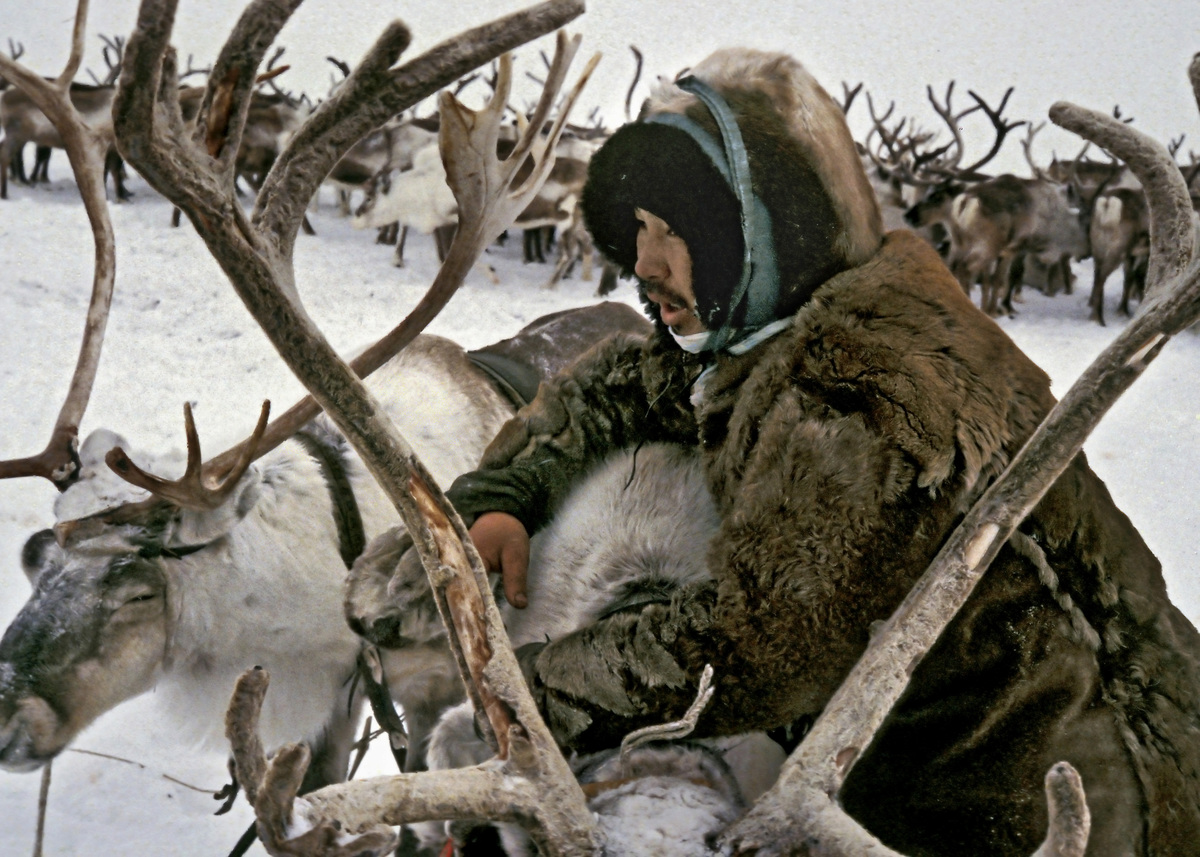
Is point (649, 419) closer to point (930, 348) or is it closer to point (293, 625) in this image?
point (930, 348)

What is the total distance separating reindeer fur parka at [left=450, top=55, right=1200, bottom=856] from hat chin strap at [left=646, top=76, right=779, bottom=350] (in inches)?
0.8

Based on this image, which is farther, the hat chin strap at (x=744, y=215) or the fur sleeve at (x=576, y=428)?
the fur sleeve at (x=576, y=428)

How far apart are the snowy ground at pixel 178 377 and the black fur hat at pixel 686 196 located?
0.97 meters

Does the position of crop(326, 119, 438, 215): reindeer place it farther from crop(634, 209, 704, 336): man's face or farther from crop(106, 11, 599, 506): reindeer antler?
crop(634, 209, 704, 336): man's face

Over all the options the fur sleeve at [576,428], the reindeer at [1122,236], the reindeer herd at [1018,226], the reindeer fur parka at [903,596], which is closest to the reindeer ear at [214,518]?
the fur sleeve at [576,428]

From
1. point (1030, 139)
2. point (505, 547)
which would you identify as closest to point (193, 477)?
point (505, 547)

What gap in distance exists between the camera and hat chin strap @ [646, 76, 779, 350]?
4.19ft

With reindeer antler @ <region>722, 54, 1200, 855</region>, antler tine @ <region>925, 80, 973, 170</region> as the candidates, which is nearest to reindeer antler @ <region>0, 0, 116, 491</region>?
reindeer antler @ <region>722, 54, 1200, 855</region>

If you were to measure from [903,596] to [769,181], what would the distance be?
0.50 metres

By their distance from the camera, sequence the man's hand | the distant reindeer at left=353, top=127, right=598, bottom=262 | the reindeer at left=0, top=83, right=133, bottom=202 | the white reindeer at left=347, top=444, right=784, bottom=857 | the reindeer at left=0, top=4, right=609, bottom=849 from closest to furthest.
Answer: the white reindeer at left=347, top=444, right=784, bottom=857 < the man's hand < the reindeer at left=0, top=4, right=609, bottom=849 < the distant reindeer at left=353, top=127, right=598, bottom=262 < the reindeer at left=0, top=83, right=133, bottom=202

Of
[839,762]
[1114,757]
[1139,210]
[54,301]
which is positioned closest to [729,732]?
[839,762]

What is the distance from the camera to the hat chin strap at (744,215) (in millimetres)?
1278

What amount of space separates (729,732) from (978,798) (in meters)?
0.30

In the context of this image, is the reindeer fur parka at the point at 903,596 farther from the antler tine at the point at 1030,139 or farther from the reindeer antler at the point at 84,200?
the antler tine at the point at 1030,139
